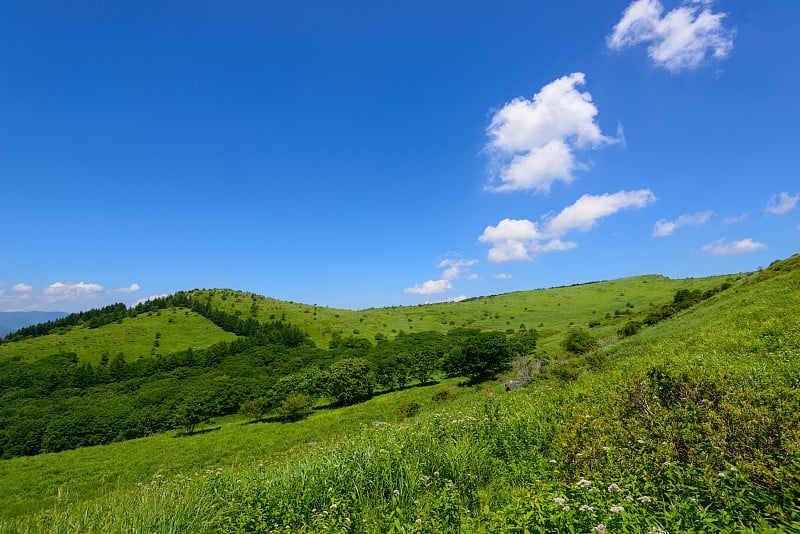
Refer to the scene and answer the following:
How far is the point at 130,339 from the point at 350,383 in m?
146

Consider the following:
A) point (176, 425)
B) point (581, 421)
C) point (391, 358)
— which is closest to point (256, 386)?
point (176, 425)

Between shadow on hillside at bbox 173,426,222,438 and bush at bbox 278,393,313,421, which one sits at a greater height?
bush at bbox 278,393,313,421

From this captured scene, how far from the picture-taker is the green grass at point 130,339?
137 metres

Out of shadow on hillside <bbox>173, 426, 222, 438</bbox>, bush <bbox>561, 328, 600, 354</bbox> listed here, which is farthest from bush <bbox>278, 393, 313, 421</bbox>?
bush <bbox>561, 328, 600, 354</bbox>

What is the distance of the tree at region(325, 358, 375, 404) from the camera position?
75.1 m

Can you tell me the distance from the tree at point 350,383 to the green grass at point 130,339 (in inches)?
4441

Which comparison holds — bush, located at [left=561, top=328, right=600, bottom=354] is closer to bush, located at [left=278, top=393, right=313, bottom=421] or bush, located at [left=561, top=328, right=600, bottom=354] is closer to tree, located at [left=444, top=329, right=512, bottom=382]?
tree, located at [left=444, top=329, right=512, bottom=382]

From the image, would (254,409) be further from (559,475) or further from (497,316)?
(497,316)

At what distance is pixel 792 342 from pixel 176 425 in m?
101

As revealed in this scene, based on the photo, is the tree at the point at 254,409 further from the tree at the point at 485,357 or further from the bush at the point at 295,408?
the tree at the point at 485,357

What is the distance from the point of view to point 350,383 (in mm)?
75250

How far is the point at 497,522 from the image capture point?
4.36 meters

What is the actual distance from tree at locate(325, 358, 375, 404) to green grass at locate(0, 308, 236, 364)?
11280 cm

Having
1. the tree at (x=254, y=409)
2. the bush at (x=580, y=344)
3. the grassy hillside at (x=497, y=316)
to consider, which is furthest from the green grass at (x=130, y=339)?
the bush at (x=580, y=344)
